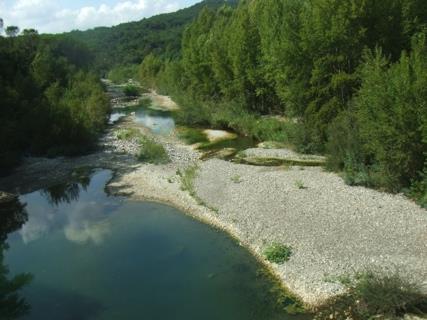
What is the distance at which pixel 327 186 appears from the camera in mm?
25203

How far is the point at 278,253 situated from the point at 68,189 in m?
18.5

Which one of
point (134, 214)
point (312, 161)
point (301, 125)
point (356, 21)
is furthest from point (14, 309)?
point (356, 21)

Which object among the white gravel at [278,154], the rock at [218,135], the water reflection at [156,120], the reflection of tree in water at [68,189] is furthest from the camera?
the water reflection at [156,120]

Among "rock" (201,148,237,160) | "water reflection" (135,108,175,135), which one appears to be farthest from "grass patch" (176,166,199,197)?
"water reflection" (135,108,175,135)

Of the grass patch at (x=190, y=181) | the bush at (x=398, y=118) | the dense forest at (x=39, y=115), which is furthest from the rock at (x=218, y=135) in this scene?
the bush at (x=398, y=118)

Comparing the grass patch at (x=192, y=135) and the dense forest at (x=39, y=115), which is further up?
the dense forest at (x=39, y=115)

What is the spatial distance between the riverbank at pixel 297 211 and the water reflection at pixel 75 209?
1287 mm

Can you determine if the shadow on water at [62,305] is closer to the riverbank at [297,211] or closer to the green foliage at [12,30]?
the riverbank at [297,211]

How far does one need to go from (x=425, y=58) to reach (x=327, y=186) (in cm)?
849

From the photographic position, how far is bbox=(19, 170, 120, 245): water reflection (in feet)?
77.8

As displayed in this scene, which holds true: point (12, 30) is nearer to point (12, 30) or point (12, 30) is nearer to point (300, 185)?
point (12, 30)

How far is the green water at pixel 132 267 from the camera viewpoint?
1622 centimetres

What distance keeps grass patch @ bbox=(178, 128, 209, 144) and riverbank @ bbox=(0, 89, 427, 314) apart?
822cm

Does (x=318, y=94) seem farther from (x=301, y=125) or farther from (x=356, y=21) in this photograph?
(x=356, y=21)
